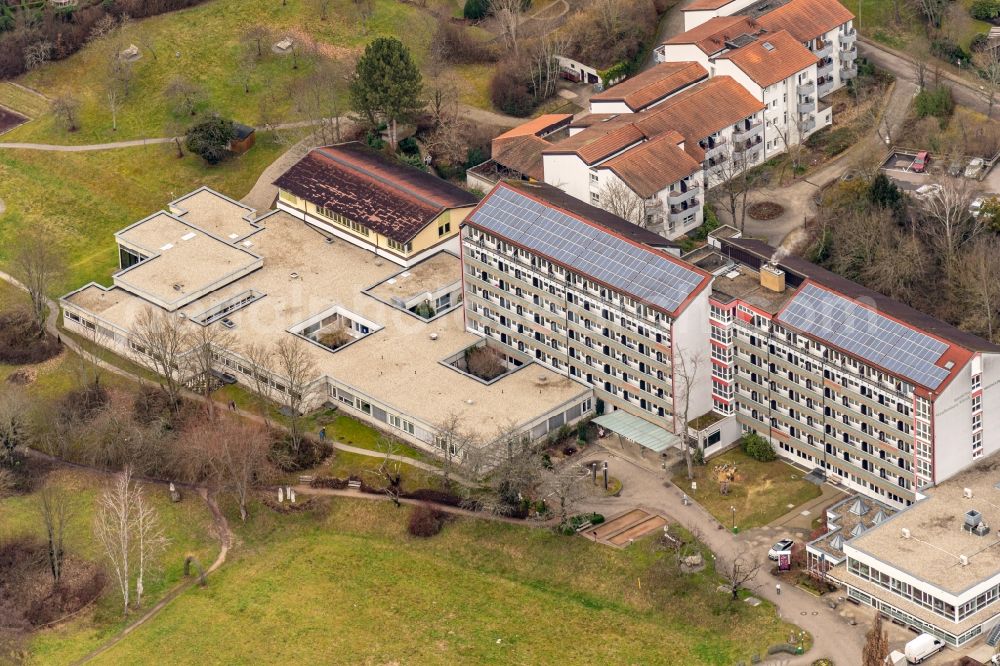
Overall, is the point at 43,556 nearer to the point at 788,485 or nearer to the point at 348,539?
the point at 348,539

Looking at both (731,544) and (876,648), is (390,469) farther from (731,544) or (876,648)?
(876,648)

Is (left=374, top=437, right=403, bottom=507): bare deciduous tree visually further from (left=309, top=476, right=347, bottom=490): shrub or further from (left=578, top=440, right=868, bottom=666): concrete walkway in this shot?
(left=578, top=440, right=868, bottom=666): concrete walkway

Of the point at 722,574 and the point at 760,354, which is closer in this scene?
the point at 722,574

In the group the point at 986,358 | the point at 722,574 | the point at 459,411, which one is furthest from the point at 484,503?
the point at 986,358

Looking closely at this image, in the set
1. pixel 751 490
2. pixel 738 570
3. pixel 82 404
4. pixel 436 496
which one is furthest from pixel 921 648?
pixel 82 404

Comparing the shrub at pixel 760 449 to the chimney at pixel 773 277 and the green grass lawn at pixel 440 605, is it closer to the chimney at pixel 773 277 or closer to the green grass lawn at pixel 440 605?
the chimney at pixel 773 277
